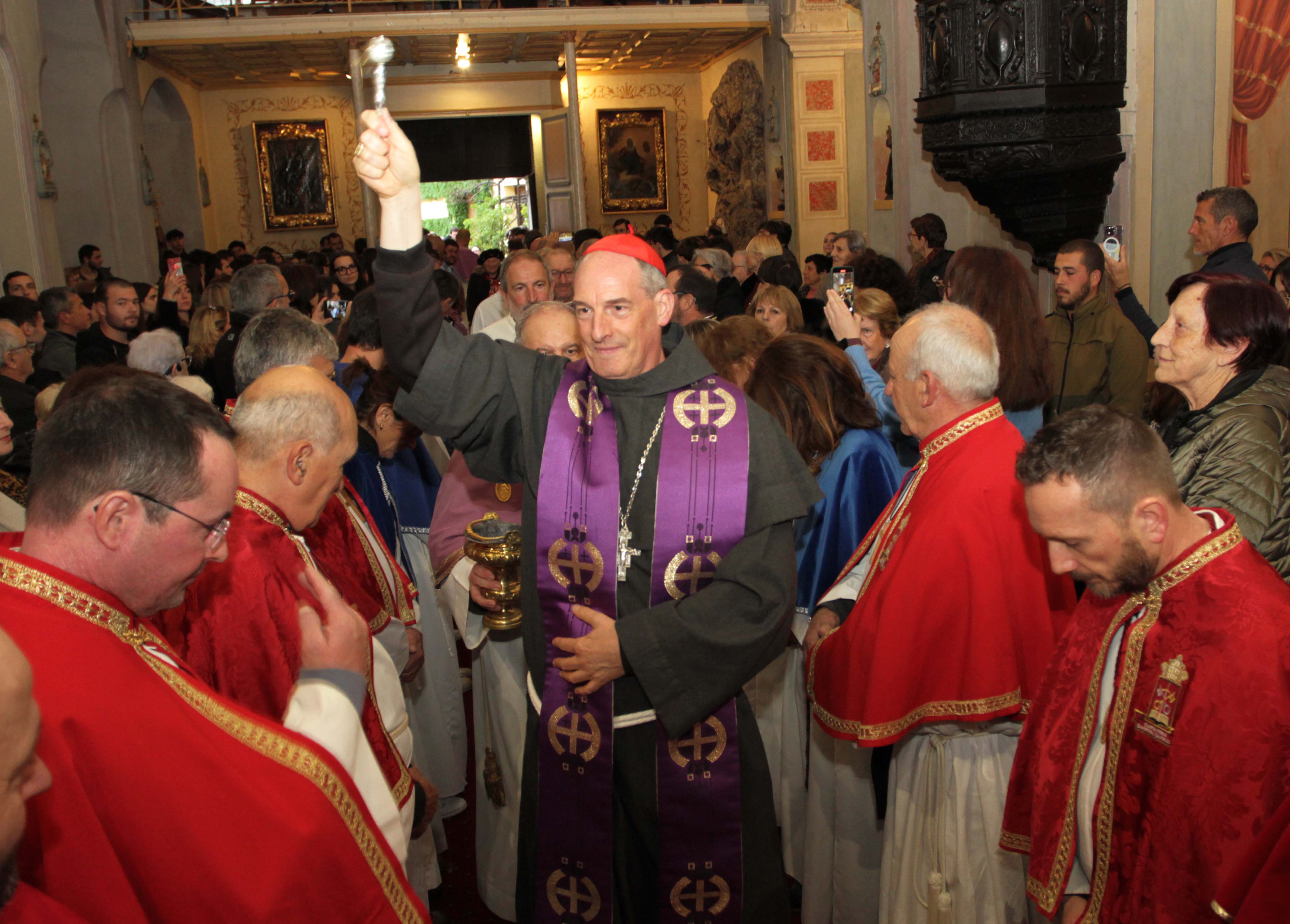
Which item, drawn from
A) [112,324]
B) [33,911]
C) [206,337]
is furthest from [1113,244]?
[112,324]

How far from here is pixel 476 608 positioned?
9.83 feet

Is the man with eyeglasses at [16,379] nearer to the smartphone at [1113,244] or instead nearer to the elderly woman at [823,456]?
the elderly woman at [823,456]

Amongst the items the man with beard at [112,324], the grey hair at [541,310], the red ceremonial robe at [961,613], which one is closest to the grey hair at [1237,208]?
the red ceremonial robe at [961,613]

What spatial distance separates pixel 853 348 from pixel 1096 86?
2.47 metres

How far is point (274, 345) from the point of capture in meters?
3.14

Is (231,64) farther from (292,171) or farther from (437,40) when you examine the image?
(437,40)

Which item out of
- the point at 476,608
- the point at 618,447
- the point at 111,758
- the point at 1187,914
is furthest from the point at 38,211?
the point at 1187,914

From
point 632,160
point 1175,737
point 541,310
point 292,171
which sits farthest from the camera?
point 632,160

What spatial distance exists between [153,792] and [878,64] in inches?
373

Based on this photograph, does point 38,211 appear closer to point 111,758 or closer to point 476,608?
point 476,608

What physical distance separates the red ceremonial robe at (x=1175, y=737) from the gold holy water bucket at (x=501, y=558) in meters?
1.32

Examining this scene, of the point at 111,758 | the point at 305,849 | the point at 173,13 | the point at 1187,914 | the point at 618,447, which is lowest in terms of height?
the point at 1187,914

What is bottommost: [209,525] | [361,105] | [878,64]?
[209,525]

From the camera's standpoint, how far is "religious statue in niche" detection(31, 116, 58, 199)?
9648 millimetres
